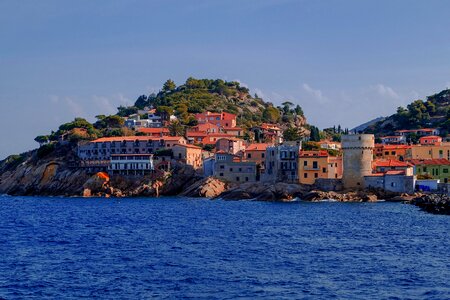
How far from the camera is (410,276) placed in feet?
105

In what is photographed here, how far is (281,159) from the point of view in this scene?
291 ft

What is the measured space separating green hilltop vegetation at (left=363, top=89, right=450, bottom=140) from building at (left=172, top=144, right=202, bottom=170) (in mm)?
53558

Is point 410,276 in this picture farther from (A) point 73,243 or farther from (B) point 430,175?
(B) point 430,175

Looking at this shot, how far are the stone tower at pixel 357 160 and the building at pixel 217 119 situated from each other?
55796 millimetres

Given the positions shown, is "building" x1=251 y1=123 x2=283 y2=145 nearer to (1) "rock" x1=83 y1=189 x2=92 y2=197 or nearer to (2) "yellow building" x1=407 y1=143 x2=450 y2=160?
(2) "yellow building" x1=407 y1=143 x2=450 y2=160

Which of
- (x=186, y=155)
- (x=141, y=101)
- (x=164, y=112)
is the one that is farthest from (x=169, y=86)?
(x=186, y=155)

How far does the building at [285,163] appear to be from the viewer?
3467 inches

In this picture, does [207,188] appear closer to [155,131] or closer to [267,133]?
[155,131]

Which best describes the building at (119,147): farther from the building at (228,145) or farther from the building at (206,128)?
the building at (206,128)

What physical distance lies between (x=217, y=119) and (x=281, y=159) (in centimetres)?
4938

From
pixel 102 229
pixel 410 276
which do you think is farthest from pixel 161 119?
pixel 410 276

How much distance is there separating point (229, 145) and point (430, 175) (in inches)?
1298

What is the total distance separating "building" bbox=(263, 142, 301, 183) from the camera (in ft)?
289

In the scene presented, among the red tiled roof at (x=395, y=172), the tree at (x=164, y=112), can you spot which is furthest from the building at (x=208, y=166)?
the tree at (x=164, y=112)
